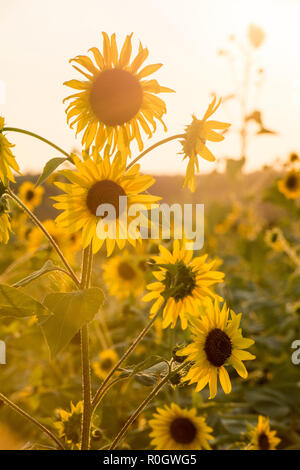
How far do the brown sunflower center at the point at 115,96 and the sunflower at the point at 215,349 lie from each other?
0.37 m

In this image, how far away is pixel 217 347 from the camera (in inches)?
33.3

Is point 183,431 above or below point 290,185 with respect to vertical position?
below

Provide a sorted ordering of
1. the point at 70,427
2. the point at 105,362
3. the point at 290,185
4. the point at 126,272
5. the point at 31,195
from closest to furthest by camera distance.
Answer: the point at 70,427, the point at 105,362, the point at 126,272, the point at 31,195, the point at 290,185

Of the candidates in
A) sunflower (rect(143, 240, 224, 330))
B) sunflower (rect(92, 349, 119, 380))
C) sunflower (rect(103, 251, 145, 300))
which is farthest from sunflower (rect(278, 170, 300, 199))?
sunflower (rect(143, 240, 224, 330))

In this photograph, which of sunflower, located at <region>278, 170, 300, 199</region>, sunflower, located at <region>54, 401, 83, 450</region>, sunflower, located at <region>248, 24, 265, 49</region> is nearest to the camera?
sunflower, located at <region>54, 401, 83, 450</region>

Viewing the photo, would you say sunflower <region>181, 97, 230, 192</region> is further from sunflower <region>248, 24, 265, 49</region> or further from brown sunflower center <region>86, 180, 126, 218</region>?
sunflower <region>248, 24, 265, 49</region>

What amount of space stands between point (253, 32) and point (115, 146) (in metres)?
2.55

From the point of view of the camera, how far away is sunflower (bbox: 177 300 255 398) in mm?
836

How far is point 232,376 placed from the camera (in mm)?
2098

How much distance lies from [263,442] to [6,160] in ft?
3.14

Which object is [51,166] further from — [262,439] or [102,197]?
[262,439]

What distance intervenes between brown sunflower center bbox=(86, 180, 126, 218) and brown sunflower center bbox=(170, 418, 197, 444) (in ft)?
2.27

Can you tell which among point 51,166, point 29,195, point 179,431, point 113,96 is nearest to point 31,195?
point 29,195
